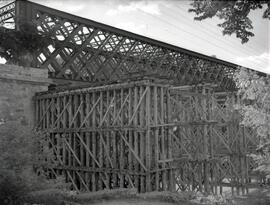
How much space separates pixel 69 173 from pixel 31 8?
925 centimetres

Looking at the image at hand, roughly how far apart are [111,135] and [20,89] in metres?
5.68

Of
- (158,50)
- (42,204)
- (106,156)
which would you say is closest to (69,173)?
(106,156)

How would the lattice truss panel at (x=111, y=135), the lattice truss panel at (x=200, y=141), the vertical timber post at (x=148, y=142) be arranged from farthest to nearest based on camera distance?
the lattice truss panel at (x=200, y=141), the lattice truss panel at (x=111, y=135), the vertical timber post at (x=148, y=142)

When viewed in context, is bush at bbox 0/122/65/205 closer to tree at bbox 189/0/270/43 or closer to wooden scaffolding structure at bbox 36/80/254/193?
wooden scaffolding structure at bbox 36/80/254/193

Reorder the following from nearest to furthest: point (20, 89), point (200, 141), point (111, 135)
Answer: point (111, 135) < point (20, 89) < point (200, 141)

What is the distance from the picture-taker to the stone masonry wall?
1717cm

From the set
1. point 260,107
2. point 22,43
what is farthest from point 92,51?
point 260,107

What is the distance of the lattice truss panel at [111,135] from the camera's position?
1368 centimetres

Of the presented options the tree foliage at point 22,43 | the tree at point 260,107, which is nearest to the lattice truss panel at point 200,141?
the tree at point 260,107

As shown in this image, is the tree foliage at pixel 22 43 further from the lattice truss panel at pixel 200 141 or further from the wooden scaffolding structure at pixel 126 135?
the lattice truss panel at pixel 200 141

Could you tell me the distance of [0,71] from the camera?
17.0 m

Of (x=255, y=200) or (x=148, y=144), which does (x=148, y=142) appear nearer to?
(x=148, y=144)

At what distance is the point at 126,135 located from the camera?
14.4 metres

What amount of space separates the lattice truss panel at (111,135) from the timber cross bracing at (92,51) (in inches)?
40.0
